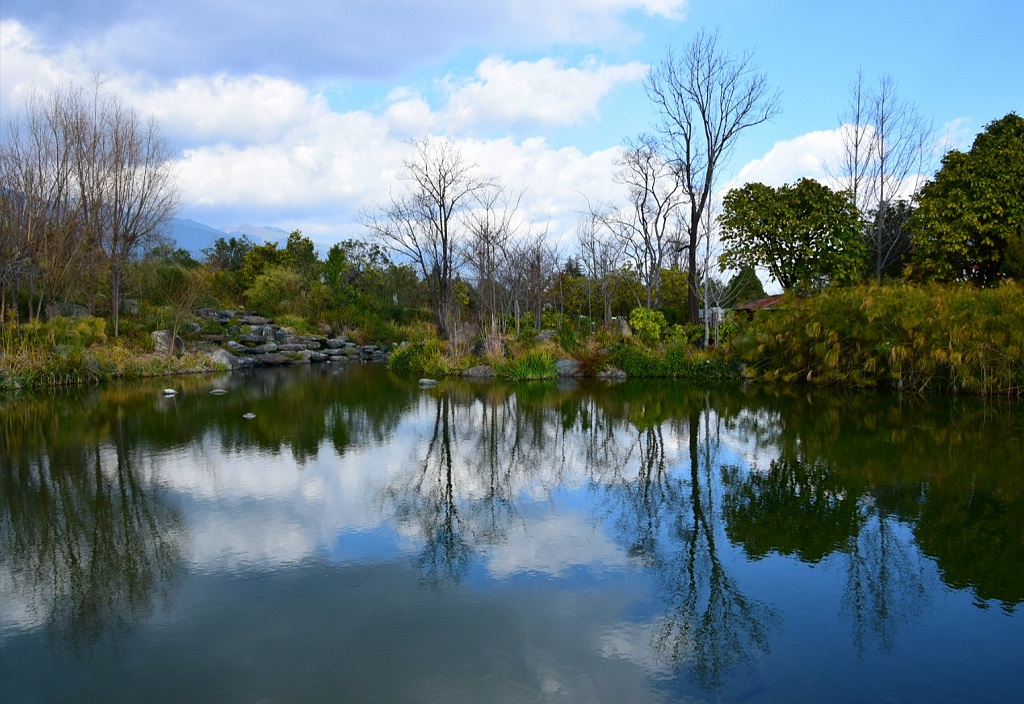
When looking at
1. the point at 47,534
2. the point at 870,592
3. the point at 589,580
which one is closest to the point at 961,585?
the point at 870,592

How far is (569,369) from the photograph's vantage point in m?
18.3

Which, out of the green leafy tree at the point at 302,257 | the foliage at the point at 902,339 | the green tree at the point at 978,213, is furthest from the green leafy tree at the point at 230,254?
the green tree at the point at 978,213

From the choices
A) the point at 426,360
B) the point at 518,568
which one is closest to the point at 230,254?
the point at 426,360

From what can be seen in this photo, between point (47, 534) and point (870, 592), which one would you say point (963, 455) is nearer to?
point (870, 592)

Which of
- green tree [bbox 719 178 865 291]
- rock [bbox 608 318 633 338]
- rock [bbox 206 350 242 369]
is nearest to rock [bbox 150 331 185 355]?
rock [bbox 206 350 242 369]

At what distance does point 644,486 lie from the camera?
643cm

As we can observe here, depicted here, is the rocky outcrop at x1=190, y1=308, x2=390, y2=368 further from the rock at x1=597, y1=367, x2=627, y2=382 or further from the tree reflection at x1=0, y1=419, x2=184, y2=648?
the tree reflection at x1=0, y1=419, x2=184, y2=648

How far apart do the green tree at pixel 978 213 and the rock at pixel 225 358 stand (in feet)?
66.3

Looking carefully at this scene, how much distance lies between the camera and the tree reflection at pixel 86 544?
3.85 meters

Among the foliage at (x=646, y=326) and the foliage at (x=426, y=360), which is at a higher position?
the foliage at (x=646, y=326)

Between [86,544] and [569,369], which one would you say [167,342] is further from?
[86,544]

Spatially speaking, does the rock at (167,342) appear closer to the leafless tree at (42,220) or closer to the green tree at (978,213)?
the leafless tree at (42,220)

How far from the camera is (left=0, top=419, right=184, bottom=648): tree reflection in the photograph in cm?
385

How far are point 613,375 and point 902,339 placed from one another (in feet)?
22.4
